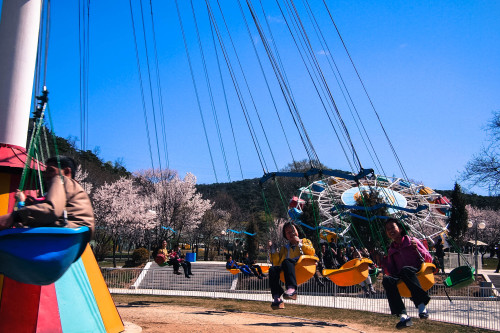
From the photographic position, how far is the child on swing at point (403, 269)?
7.71 metres

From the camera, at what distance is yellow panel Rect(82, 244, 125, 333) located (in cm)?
842

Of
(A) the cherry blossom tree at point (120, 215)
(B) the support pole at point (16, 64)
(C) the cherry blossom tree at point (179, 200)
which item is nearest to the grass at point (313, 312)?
(B) the support pole at point (16, 64)

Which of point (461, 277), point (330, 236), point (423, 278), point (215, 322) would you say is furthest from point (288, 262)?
point (330, 236)

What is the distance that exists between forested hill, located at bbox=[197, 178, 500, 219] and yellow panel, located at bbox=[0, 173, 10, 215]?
43.9m

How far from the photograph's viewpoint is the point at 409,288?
308 inches

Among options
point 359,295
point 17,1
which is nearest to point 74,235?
point 17,1

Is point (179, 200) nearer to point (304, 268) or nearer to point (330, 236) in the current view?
point (330, 236)

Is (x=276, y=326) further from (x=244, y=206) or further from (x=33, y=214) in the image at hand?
(x=244, y=206)

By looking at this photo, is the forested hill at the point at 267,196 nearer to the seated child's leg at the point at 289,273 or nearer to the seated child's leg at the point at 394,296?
the seated child's leg at the point at 289,273

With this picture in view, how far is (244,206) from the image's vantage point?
86.5m

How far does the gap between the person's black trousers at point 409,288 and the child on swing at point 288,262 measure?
1.75 meters

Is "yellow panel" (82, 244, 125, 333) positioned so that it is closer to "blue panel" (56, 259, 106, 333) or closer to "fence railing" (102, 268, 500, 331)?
"blue panel" (56, 259, 106, 333)

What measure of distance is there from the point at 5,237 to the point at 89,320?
424cm

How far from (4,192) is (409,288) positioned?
285 inches
